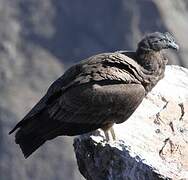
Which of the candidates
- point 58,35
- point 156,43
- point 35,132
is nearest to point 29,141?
point 35,132

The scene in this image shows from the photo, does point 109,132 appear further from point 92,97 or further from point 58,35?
point 58,35

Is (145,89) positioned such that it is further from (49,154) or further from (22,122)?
(49,154)

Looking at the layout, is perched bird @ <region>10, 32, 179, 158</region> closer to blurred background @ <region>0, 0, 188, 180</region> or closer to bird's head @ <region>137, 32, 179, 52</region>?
bird's head @ <region>137, 32, 179, 52</region>

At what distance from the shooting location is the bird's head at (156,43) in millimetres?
15164

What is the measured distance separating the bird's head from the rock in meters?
1.00

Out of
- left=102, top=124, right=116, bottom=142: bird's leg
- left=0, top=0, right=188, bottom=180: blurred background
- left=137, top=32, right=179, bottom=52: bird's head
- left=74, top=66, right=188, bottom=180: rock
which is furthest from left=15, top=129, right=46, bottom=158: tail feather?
left=0, top=0, right=188, bottom=180: blurred background

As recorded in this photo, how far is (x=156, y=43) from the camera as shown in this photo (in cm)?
1523

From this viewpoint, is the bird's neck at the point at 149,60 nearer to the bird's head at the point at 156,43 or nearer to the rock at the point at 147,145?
the bird's head at the point at 156,43

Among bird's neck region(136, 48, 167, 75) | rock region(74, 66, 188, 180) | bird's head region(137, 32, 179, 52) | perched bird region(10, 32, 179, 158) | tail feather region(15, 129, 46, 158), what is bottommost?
tail feather region(15, 129, 46, 158)

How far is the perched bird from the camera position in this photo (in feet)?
48.1

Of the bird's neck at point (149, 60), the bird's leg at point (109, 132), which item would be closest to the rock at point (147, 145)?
the bird's leg at point (109, 132)

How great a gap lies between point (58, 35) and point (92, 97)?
102 meters

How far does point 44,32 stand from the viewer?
11538 cm

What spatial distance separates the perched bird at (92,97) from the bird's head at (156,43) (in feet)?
0.05
